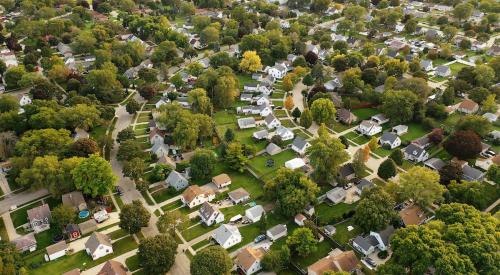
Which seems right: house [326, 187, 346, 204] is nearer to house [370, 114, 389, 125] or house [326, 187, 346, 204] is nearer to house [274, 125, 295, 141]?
house [274, 125, 295, 141]

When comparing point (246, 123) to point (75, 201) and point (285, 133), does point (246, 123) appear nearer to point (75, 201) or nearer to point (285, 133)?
point (285, 133)

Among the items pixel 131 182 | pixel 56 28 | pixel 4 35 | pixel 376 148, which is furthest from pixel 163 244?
pixel 4 35

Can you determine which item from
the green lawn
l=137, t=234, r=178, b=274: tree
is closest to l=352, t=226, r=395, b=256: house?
l=137, t=234, r=178, b=274: tree

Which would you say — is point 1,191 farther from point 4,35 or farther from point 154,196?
point 4,35

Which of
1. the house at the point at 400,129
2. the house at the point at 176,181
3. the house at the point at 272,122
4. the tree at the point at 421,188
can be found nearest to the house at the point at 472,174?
the tree at the point at 421,188

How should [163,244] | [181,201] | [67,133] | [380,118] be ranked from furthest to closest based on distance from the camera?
[380,118] < [67,133] < [181,201] < [163,244]
